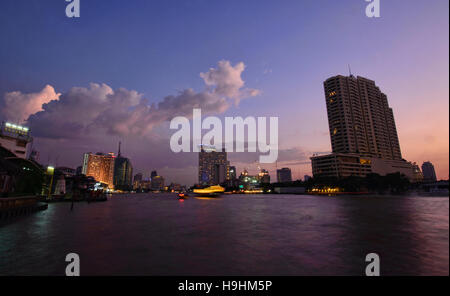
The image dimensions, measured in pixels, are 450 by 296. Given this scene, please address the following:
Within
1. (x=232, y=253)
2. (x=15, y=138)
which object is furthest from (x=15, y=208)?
(x=15, y=138)

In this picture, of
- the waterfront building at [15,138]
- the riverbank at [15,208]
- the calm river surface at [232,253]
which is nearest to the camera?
the calm river surface at [232,253]

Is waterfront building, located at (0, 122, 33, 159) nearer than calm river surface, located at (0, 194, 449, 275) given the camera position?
No

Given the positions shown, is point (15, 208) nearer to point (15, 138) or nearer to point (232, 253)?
point (232, 253)

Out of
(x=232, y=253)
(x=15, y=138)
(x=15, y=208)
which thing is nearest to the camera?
(x=232, y=253)

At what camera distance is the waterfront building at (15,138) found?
282ft

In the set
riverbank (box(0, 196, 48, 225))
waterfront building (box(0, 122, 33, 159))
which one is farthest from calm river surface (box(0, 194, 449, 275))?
waterfront building (box(0, 122, 33, 159))

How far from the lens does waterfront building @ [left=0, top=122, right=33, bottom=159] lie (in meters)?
86.1

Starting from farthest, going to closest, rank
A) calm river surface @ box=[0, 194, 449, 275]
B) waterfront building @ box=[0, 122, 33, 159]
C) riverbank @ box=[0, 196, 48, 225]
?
waterfront building @ box=[0, 122, 33, 159], riverbank @ box=[0, 196, 48, 225], calm river surface @ box=[0, 194, 449, 275]

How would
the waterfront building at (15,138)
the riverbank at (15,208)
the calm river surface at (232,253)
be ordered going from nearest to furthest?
1. the calm river surface at (232,253)
2. the riverbank at (15,208)
3. the waterfront building at (15,138)

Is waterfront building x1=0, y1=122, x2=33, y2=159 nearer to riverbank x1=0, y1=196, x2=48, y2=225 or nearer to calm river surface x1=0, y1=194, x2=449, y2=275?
riverbank x1=0, y1=196, x2=48, y2=225

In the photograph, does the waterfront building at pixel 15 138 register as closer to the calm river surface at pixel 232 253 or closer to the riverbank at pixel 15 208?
the riverbank at pixel 15 208

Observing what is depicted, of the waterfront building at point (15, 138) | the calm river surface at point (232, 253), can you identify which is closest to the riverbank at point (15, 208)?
the calm river surface at point (232, 253)

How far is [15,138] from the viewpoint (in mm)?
89438
